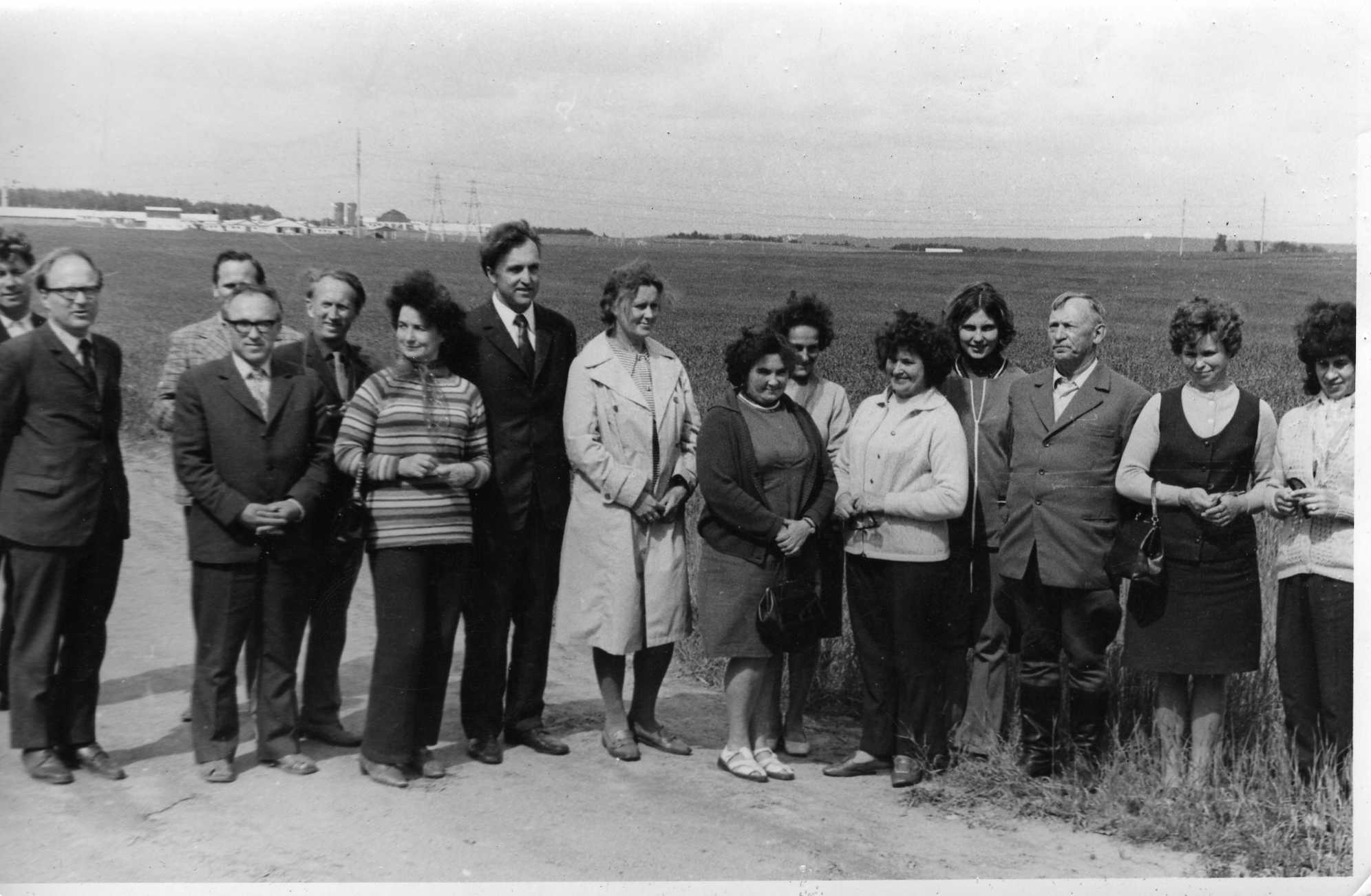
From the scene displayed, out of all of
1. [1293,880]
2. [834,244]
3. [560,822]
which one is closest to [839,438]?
[560,822]

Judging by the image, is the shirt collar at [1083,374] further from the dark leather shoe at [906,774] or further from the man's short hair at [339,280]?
the man's short hair at [339,280]

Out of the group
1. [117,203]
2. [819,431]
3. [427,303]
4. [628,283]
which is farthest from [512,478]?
[117,203]

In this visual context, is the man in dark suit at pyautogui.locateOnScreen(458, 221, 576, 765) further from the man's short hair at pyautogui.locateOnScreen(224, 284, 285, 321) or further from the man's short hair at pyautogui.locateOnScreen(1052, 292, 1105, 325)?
the man's short hair at pyautogui.locateOnScreen(1052, 292, 1105, 325)

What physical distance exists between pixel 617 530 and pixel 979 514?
1519 millimetres

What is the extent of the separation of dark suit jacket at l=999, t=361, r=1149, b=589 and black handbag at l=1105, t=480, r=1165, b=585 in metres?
0.07

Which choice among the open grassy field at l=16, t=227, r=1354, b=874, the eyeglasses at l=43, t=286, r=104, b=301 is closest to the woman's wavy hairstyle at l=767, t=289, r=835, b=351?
the open grassy field at l=16, t=227, r=1354, b=874

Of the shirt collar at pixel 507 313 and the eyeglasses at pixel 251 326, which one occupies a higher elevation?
the shirt collar at pixel 507 313

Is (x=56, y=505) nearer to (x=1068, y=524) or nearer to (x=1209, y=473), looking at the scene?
(x=1068, y=524)

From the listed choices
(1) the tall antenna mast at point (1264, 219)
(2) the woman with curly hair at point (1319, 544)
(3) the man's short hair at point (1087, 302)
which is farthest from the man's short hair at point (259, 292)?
(1) the tall antenna mast at point (1264, 219)

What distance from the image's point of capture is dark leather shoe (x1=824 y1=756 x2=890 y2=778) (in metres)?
4.79

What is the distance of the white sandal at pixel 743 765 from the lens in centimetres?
469

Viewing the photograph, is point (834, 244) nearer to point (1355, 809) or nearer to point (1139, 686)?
point (1139, 686)

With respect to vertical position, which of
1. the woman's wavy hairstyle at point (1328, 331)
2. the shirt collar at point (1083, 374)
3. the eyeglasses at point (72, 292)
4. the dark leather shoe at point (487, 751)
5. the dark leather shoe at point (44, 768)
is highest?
the eyeglasses at point (72, 292)

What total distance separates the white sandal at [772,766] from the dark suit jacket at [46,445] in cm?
276
